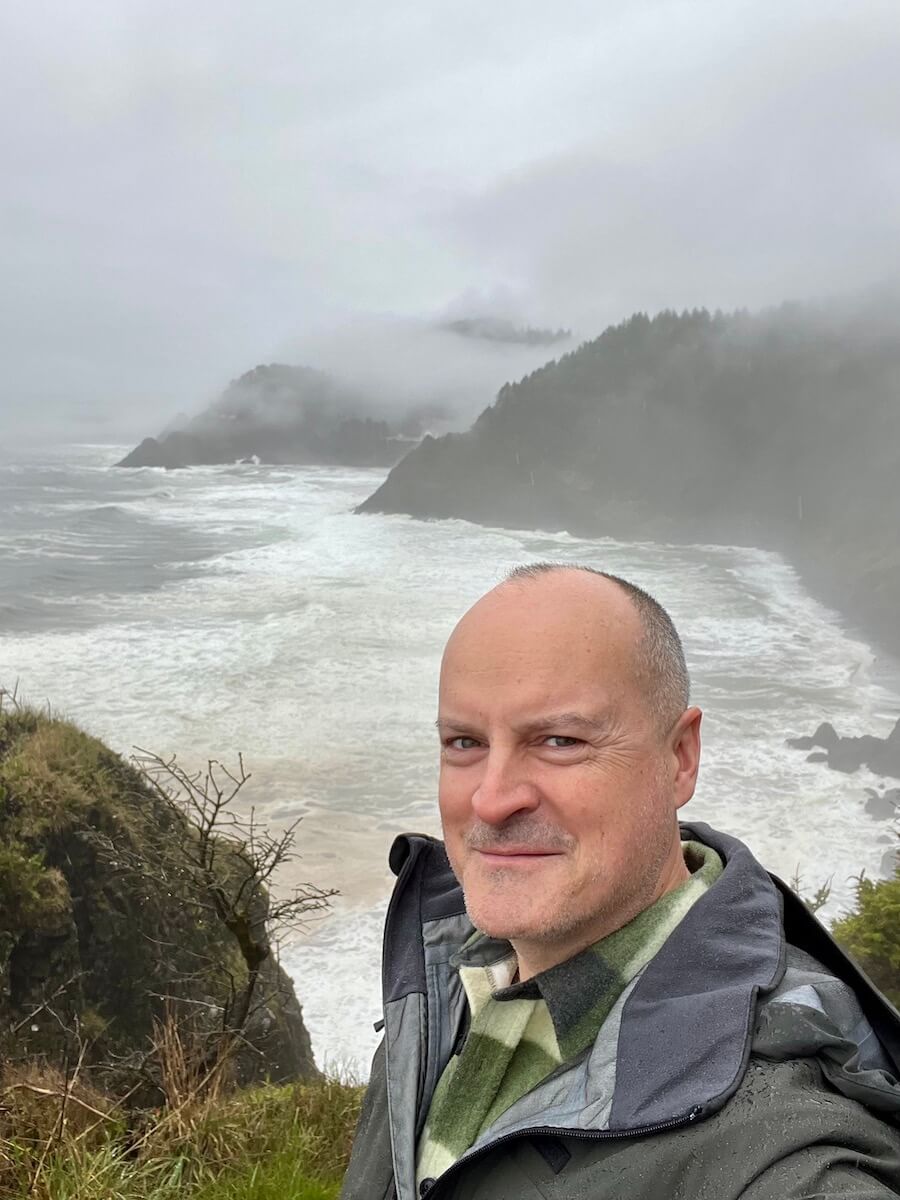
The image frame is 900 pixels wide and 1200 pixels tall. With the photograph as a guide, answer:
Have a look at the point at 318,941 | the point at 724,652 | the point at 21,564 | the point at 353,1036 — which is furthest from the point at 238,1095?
the point at 21,564

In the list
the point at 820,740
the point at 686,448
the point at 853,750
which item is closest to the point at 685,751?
the point at 853,750

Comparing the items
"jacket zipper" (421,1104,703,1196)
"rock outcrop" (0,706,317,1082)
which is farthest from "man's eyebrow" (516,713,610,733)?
"rock outcrop" (0,706,317,1082)

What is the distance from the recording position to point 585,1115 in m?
1.12

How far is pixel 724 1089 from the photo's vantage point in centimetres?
101

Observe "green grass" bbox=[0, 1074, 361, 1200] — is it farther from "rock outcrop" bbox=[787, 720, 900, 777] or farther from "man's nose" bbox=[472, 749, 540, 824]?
"rock outcrop" bbox=[787, 720, 900, 777]

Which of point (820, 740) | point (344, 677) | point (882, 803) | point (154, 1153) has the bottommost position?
point (882, 803)

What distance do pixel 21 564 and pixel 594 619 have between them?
40769 mm

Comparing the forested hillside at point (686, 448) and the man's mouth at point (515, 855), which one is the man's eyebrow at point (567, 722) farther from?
the forested hillside at point (686, 448)

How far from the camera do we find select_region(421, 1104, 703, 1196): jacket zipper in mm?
1039

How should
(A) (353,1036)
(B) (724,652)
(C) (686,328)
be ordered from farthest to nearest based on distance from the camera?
1. (C) (686,328)
2. (B) (724,652)
3. (A) (353,1036)

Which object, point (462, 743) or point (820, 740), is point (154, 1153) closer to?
point (462, 743)

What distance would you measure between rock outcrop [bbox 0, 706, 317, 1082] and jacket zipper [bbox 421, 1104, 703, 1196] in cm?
411

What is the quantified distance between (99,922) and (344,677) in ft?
56.1

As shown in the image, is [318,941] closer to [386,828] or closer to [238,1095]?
[386,828]
